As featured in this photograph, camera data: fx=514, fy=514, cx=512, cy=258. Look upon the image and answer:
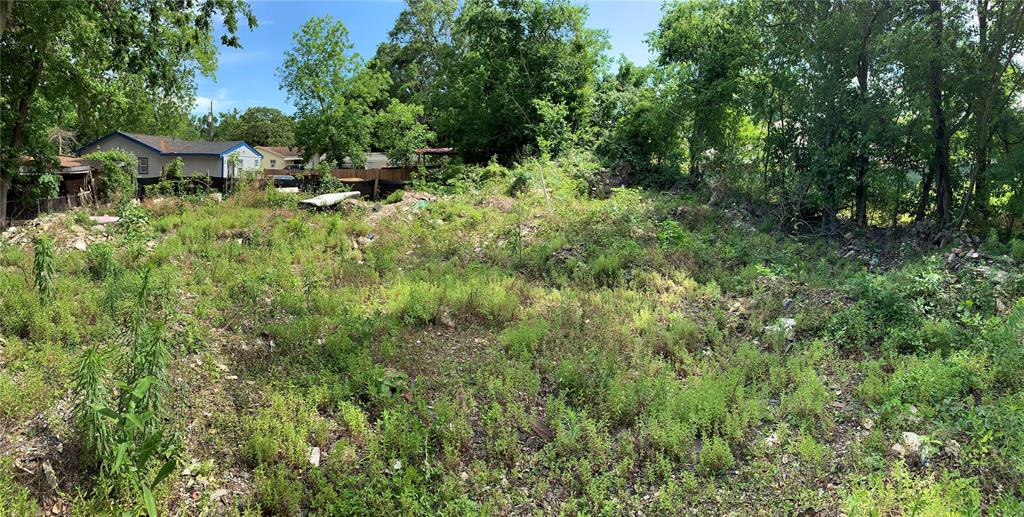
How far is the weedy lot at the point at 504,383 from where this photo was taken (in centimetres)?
299

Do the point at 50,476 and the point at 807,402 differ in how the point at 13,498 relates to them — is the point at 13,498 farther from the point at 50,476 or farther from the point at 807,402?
the point at 807,402

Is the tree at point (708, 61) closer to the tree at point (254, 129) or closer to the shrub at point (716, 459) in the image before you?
the shrub at point (716, 459)

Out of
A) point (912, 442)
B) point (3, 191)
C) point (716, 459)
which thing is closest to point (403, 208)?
point (716, 459)

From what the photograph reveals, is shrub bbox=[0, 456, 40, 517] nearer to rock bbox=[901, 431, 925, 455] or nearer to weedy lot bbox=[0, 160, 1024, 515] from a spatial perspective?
weedy lot bbox=[0, 160, 1024, 515]

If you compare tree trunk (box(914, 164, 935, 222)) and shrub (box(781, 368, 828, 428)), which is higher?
tree trunk (box(914, 164, 935, 222))

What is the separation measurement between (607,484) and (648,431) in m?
0.59

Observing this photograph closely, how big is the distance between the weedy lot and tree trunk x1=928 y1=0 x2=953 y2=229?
144 centimetres

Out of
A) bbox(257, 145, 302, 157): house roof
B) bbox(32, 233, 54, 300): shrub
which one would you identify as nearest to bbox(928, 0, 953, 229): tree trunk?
bbox(32, 233, 54, 300): shrub

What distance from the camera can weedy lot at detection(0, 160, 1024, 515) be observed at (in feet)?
9.80

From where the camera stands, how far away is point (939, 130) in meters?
7.97

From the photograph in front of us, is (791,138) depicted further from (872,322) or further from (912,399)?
(912,399)

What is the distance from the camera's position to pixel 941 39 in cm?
750

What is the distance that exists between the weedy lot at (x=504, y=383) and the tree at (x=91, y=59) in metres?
4.69

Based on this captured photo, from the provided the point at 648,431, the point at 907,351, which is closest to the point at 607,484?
the point at 648,431
